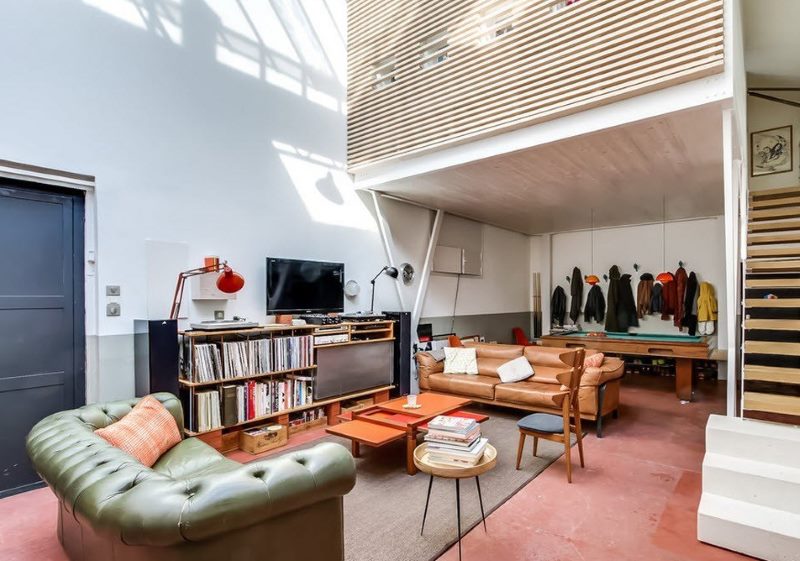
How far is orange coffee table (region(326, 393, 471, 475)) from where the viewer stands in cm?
328

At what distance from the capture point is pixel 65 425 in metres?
2.24

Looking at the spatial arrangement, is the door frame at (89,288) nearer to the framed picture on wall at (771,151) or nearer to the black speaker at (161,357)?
the black speaker at (161,357)

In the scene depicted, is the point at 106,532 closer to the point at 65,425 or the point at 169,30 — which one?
the point at 65,425

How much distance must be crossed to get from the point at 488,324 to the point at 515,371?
3222 millimetres

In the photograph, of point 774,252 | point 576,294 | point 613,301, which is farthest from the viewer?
point 576,294

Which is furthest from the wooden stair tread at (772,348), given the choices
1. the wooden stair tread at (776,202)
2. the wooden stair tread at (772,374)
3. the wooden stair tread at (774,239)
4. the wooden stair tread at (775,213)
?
the wooden stair tread at (776,202)

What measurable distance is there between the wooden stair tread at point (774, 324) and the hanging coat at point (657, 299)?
169 inches

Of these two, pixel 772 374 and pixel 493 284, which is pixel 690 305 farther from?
pixel 772 374

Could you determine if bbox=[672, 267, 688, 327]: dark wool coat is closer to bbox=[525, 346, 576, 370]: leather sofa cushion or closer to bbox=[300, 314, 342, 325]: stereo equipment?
bbox=[525, 346, 576, 370]: leather sofa cushion

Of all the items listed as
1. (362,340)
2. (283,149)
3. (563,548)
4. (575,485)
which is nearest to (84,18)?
(283,149)

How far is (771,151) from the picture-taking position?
7.09 metres

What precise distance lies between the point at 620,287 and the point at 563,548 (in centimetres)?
694

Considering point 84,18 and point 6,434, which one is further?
point 84,18

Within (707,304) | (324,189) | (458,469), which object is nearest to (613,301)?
(707,304)
